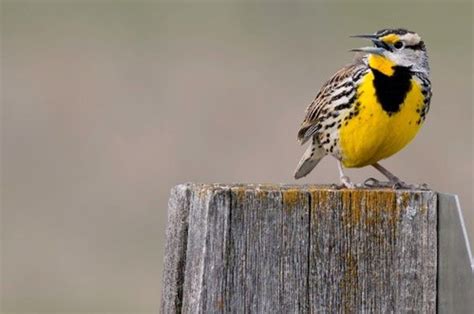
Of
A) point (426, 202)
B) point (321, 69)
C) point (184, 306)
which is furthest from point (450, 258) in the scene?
point (321, 69)

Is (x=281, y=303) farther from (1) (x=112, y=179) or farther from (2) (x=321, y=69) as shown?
(2) (x=321, y=69)

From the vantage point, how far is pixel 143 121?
11805mm

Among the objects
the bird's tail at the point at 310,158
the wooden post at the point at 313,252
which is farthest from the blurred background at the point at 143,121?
the wooden post at the point at 313,252

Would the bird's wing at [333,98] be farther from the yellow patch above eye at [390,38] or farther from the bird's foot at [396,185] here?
the bird's foot at [396,185]

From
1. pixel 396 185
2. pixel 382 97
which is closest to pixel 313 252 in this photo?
pixel 396 185

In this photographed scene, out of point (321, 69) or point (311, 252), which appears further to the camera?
point (321, 69)

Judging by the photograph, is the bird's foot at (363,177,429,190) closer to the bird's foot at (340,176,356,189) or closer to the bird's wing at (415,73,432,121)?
the bird's foot at (340,176,356,189)

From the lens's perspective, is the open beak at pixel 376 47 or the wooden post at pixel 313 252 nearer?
the wooden post at pixel 313 252

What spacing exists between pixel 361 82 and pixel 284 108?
691 cm

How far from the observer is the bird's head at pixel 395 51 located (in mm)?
4488

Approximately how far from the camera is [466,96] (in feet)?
39.7

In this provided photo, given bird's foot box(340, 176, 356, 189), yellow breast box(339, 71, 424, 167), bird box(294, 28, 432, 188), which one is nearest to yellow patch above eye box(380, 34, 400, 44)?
bird box(294, 28, 432, 188)

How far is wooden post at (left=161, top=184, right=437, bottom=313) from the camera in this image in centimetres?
298

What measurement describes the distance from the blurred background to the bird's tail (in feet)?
12.2
